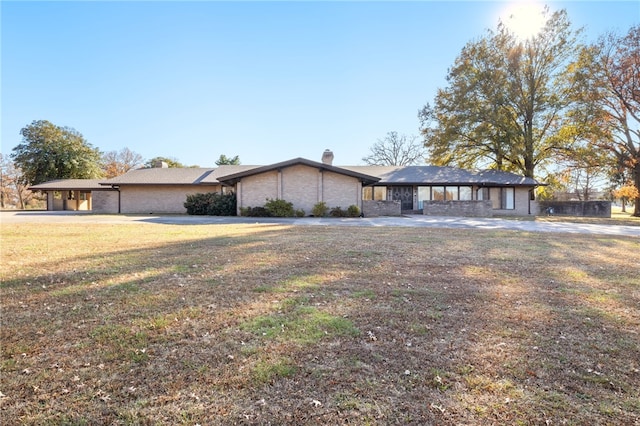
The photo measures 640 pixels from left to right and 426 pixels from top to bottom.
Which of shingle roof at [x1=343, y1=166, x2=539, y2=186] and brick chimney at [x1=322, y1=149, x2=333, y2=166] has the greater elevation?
brick chimney at [x1=322, y1=149, x2=333, y2=166]

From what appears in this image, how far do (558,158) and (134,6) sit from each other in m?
33.0

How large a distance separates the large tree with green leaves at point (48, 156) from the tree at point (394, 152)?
1472 inches

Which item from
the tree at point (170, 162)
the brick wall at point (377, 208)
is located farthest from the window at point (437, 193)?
the tree at point (170, 162)

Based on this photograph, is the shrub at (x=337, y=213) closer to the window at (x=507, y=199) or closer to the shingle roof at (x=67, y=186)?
the window at (x=507, y=199)

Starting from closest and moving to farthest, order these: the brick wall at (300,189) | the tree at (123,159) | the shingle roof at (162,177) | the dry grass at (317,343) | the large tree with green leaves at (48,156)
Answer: the dry grass at (317,343), the brick wall at (300,189), the shingle roof at (162,177), the large tree with green leaves at (48,156), the tree at (123,159)

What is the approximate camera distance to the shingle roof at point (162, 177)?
28092mm

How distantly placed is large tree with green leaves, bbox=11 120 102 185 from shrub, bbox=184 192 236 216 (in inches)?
934

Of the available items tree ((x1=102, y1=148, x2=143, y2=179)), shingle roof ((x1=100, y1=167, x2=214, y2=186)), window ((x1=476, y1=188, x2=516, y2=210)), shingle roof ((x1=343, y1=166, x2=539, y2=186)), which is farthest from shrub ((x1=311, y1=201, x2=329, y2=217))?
tree ((x1=102, y1=148, x2=143, y2=179))

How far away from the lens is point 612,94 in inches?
1060

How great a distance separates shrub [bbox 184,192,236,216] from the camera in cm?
2248

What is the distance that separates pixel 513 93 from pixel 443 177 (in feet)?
33.0

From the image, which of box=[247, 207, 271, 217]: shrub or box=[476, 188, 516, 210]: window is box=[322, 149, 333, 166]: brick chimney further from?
box=[476, 188, 516, 210]: window

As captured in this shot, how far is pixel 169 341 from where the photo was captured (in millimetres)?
3092

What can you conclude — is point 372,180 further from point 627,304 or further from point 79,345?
point 79,345
